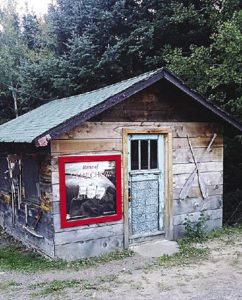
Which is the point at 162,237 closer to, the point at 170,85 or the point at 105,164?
the point at 105,164

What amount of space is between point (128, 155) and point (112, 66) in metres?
6.26

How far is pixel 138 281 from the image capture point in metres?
5.44

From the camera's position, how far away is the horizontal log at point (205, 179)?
25.1ft

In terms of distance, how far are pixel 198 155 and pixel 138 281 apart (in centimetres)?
343

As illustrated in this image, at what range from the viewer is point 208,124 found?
26.3ft

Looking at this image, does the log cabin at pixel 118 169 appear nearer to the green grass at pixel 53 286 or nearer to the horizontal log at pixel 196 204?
the horizontal log at pixel 196 204

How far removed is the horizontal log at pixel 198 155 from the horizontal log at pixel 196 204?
34.6 inches

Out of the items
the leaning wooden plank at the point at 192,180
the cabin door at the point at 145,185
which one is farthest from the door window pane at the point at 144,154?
the leaning wooden plank at the point at 192,180

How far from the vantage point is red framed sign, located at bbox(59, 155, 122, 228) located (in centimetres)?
Result: 638

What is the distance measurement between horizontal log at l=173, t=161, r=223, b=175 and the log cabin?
0.9 inches

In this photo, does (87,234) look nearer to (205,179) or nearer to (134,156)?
(134,156)

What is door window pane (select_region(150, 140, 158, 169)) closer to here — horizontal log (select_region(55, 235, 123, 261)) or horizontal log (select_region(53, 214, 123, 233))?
horizontal log (select_region(53, 214, 123, 233))

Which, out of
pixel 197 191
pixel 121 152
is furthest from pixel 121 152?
pixel 197 191

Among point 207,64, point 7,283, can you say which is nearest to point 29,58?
point 207,64
